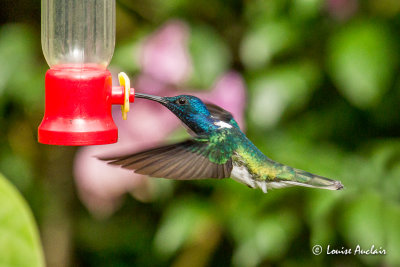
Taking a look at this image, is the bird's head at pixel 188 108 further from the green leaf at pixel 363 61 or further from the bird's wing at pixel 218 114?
the green leaf at pixel 363 61

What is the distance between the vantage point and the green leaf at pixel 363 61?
7.45 ft

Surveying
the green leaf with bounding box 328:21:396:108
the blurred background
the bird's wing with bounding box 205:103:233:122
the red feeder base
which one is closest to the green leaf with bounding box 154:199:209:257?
the blurred background

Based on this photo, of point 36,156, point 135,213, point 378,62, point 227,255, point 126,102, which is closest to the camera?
point 126,102

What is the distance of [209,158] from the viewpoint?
1465 millimetres

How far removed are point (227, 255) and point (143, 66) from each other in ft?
2.95

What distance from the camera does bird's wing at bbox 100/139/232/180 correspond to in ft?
4.33

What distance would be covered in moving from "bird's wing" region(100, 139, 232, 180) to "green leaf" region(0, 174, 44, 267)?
1.47ft

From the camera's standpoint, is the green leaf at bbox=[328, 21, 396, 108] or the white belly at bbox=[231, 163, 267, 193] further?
the green leaf at bbox=[328, 21, 396, 108]

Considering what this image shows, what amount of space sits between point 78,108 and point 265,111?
3.55ft

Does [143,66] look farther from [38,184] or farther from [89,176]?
[38,184]

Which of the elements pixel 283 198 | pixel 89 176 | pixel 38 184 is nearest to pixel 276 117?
pixel 283 198

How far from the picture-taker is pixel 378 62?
2287 mm

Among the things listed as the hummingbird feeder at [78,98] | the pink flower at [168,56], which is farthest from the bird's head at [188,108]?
the pink flower at [168,56]

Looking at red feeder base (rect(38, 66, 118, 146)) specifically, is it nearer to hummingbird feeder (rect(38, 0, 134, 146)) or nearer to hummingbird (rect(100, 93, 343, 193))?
hummingbird feeder (rect(38, 0, 134, 146))
